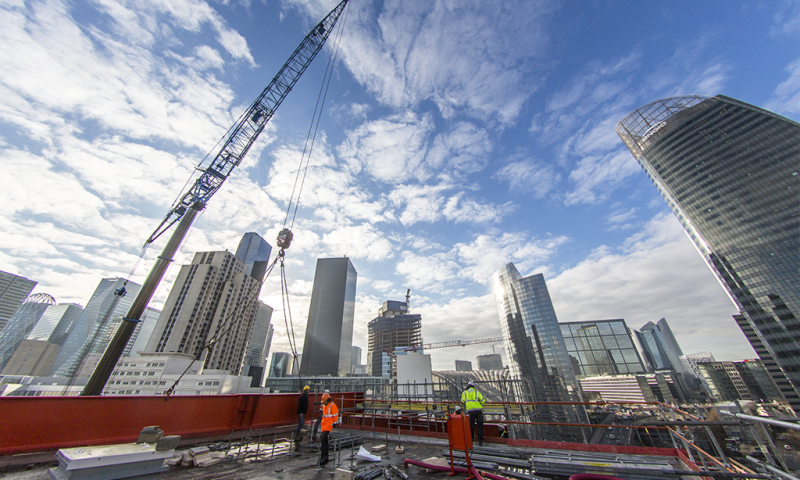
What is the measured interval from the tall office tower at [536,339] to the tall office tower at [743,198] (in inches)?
1385

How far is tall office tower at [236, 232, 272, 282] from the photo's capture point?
159375mm

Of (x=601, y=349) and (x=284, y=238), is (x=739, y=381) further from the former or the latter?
(x=284, y=238)

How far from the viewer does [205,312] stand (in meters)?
87.2

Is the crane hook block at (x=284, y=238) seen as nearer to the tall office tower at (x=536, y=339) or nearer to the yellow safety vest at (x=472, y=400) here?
the yellow safety vest at (x=472, y=400)

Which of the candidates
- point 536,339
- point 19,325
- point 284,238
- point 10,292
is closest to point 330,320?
point 536,339

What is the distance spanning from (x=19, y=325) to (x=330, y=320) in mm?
190673

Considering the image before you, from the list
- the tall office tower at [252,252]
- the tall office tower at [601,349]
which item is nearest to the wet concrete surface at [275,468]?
the tall office tower at [601,349]

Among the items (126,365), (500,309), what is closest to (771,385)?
(500,309)

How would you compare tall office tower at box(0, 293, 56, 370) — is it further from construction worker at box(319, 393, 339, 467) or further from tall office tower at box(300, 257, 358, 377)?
construction worker at box(319, 393, 339, 467)

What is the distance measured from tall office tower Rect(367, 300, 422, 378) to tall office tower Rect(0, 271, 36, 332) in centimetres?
18802

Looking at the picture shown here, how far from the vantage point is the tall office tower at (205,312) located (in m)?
80.8

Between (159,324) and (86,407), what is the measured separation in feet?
338

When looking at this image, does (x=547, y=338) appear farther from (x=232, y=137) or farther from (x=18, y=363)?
(x=18, y=363)

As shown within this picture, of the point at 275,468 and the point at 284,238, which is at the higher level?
the point at 284,238
